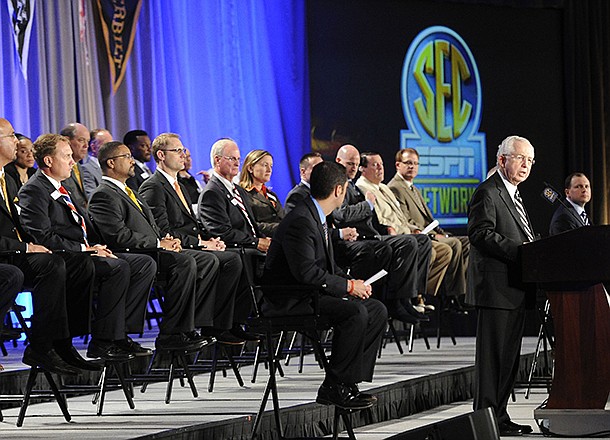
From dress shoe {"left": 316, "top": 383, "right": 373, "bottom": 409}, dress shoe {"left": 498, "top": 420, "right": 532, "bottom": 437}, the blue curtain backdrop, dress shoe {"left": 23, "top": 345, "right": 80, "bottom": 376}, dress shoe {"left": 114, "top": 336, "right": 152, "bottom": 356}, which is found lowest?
dress shoe {"left": 498, "top": 420, "right": 532, "bottom": 437}

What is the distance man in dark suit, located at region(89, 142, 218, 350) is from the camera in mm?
5887

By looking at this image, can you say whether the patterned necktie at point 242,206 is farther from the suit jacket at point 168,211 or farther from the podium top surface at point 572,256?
the podium top surface at point 572,256

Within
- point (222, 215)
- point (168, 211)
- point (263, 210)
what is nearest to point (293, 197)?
point (263, 210)

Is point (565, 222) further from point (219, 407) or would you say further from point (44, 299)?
point (44, 299)

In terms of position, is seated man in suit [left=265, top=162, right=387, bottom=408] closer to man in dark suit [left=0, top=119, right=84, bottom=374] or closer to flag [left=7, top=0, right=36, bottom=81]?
man in dark suit [left=0, top=119, right=84, bottom=374]

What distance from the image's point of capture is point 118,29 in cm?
858

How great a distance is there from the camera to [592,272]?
496cm

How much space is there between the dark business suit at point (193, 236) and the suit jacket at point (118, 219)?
394 mm

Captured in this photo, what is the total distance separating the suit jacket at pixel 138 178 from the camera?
716cm

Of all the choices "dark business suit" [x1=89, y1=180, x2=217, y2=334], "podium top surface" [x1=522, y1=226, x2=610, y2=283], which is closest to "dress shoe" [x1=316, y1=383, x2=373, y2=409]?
"podium top surface" [x1=522, y1=226, x2=610, y2=283]

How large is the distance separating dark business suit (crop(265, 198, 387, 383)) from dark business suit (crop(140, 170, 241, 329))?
1.21 m

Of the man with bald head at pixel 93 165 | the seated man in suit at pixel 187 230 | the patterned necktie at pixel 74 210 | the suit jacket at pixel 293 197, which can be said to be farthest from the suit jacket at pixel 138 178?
the patterned necktie at pixel 74 210

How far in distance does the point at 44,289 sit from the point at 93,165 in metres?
2.11

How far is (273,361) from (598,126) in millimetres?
7899
